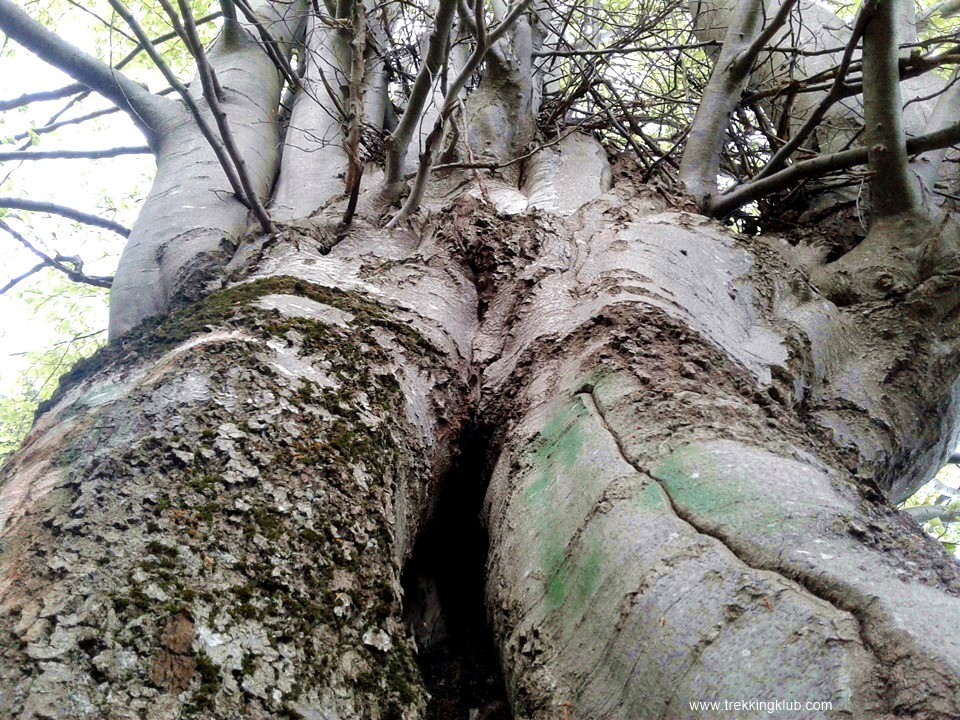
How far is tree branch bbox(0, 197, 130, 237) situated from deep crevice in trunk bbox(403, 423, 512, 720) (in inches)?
73.8

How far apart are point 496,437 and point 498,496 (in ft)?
0.62

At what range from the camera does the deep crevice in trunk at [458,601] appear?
4.09ft

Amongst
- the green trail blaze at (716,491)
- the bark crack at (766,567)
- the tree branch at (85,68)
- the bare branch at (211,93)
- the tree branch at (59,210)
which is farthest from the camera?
the tree branch at (59,210)

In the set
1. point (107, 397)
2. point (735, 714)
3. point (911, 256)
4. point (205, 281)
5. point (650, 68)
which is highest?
point (650, 68)

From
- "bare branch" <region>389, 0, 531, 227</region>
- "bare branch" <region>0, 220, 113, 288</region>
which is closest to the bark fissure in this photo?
"bare branch" <region>389, 0, 531, 227</region>

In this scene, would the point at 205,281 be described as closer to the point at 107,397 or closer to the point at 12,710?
the point at 107,397

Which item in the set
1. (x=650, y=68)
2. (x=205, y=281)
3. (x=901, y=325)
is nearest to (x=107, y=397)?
(x=205, y=281)

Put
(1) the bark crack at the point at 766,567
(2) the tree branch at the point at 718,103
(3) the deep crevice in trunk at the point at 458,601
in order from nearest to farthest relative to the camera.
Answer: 1. (1) the bark crack at the point at 766,567
2. (3) the deep crevice in trunk at the point at 458,601
3. (2) the tree branch at the point at 718,103

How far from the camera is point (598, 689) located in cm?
98

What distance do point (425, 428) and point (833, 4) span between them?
3662 millimetres

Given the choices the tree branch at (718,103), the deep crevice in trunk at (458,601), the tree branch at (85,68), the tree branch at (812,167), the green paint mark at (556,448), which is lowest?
the deep crevice in trunk at (458,601)

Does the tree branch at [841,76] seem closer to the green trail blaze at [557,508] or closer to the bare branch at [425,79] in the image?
the bare branch at [425,79]

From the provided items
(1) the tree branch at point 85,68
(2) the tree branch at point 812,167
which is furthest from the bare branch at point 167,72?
(2) the tree branch at point 812,167

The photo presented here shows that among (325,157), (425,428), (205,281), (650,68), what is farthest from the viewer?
(650,68)
